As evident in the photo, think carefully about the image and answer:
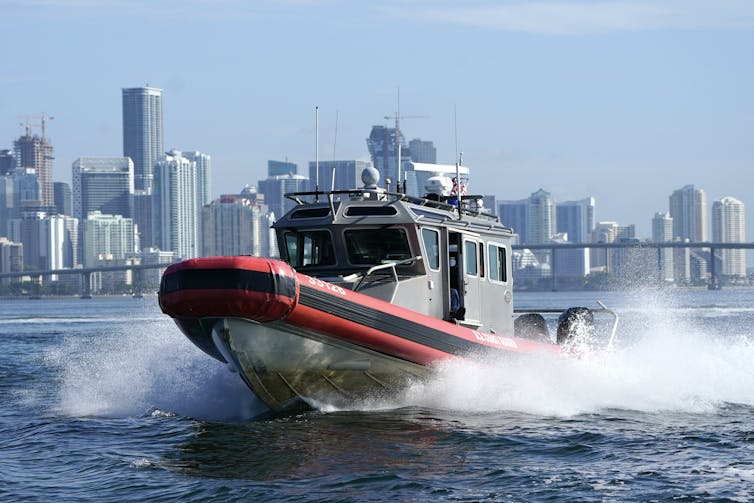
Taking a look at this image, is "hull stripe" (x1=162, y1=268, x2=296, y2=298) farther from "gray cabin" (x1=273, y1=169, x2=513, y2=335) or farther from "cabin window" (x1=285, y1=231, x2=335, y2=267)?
"cabin window" (x1=285, y1=231, x2=335, y2=267)

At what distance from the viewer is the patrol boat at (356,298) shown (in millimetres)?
14062

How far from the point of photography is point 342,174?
31.2 m

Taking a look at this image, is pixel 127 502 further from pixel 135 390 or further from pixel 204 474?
pixel 135 390

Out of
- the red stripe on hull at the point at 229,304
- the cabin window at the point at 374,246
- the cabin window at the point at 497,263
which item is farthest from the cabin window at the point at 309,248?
the red stripe on hull at the point at 229,304

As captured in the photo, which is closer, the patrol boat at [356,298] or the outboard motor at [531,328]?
the patrol boat at [356,298]

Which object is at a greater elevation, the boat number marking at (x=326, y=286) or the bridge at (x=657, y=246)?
the boat number marking at (x=326, y=286)

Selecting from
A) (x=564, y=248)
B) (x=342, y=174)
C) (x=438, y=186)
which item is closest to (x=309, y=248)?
(x=438, y=186)

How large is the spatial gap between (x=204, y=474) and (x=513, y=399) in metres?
5.32

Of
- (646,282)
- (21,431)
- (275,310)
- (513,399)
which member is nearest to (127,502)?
(275,310)

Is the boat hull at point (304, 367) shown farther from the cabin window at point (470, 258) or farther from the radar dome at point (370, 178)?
the radar dome at point (370, 178)

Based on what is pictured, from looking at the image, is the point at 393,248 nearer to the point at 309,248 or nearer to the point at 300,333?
the point at 309,248

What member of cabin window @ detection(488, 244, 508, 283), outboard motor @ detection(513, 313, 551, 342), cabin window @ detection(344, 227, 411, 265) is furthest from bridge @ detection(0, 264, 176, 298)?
cabin window @ detection(344, 227, 411, 265)

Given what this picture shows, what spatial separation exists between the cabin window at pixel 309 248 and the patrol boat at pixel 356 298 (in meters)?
0.01

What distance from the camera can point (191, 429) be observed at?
15.6m
